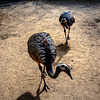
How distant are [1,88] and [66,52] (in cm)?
284

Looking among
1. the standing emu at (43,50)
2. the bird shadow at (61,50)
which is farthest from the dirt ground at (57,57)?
the standing emu at (43,50)

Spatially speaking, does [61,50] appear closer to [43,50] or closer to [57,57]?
[57,57]

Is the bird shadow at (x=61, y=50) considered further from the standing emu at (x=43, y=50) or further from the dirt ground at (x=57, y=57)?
the standing emu at (x=43, y=50)

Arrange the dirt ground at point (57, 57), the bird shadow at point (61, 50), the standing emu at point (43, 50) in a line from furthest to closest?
1. the bird shadow at point (61, 50)
2. the dirt ground at point (57, 57)
3. the standing emu at point (43, 50)

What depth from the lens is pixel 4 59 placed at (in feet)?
17.9

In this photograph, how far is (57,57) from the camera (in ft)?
17.7

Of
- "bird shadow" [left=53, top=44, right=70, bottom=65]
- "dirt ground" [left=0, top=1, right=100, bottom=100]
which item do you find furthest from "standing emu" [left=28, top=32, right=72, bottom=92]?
"bird shadow" [left=53, top=44, right=70, bottom=65]

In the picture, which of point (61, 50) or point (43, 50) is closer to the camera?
point (43, 50)

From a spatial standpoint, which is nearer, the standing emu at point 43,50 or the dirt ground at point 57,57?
the standing emu at point 43,50

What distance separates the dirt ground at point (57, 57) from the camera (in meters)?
4.09

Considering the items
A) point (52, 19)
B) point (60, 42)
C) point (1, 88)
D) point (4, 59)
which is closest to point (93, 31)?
point (60, 42)

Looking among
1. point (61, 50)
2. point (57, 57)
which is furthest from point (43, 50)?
point (61, 50)

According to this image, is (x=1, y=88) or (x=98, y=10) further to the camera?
(x=98, y=10)

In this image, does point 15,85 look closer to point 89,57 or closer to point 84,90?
point 84,90
